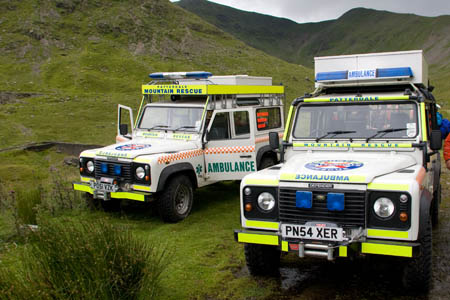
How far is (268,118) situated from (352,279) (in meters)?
5.33

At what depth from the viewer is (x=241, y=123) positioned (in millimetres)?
9102

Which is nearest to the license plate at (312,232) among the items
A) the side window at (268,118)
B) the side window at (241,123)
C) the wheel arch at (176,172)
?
the wheel arch at (176,172)

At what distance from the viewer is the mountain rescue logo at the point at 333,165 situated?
4768 mm

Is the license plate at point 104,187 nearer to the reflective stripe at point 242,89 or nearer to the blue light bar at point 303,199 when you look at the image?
the reflective stripe at point 242,89

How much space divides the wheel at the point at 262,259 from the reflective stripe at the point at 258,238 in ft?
1.12

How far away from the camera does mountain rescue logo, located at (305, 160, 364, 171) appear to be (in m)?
4.77

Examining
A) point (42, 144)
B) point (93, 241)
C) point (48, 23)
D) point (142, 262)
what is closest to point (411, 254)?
point (142, 262)

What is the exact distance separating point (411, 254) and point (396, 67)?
3.21 metres

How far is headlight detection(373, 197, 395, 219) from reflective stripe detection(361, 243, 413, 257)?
282 millimetres

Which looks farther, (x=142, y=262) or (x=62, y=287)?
(x=142, y=262)

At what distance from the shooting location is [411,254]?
13.6 ft

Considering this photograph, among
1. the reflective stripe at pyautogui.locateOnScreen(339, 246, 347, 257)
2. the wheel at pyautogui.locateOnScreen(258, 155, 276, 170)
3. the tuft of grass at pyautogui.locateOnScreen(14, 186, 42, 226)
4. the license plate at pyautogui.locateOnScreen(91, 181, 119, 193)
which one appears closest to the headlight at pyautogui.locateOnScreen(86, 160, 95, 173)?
the license plate at pyautogui.locateOnScreen(91, 181, 119, 193)

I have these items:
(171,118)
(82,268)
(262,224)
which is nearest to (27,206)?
(171,118)

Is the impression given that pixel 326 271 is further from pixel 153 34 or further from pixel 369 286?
pixel 153 34
